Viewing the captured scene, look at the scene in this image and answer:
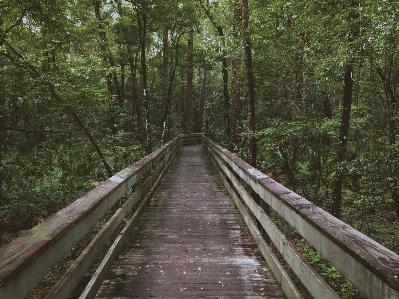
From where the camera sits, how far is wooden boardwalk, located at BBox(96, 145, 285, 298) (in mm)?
3395

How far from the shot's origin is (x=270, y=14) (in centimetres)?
1192

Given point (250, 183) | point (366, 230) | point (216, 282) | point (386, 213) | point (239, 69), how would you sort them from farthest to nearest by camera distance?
point (239, 69) < point (386, 213) < point (366, 230) < point (250, 183) < point (216, 282)

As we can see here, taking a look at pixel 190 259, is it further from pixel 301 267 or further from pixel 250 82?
pixel 250 82

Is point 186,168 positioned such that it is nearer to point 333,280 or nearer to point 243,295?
point 333,280

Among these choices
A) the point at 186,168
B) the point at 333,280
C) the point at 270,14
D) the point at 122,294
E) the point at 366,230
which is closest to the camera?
the point at 122,294

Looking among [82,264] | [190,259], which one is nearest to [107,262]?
[82,264]

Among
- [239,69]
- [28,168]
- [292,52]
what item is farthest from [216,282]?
[239,69]

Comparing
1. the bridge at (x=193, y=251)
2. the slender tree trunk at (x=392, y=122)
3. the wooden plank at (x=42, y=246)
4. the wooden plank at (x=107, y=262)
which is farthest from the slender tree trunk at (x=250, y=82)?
the wooden plank at (x=42, y=246)

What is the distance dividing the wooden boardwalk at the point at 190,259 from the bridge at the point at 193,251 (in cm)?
1

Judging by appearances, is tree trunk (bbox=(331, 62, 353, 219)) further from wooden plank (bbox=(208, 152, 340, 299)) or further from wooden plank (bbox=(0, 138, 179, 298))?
wooden plank (bbox=(0, 138, 179, 298))

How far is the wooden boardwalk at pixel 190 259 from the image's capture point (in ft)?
11.1

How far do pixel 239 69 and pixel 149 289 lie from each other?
1341 cm

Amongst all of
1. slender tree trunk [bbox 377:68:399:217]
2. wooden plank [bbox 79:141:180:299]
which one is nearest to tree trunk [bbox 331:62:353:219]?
slender tree trunk [bbox 377:68:399:217]

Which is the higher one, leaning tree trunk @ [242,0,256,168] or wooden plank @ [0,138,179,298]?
leaning tree trunk @ [242,0,256,168]
